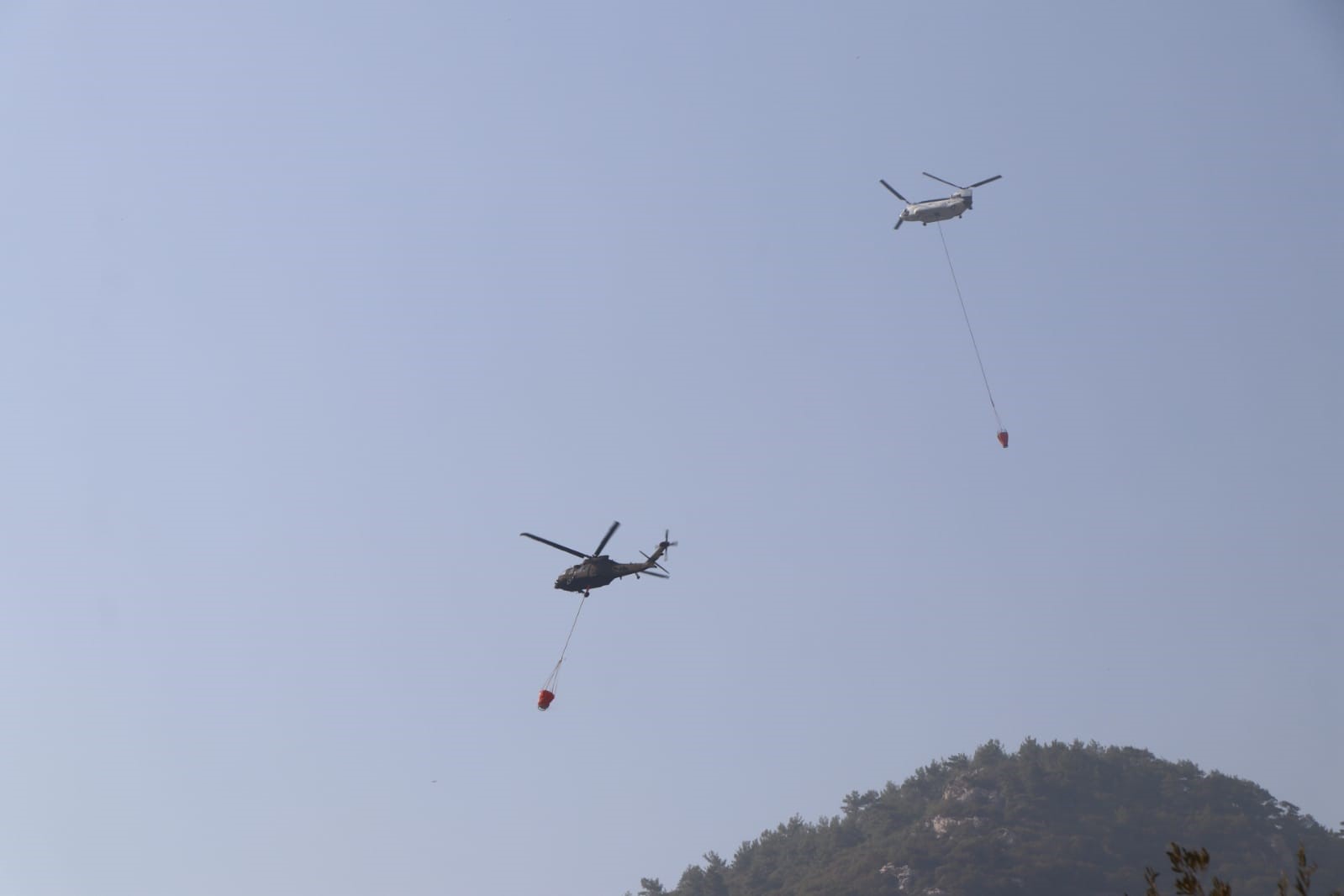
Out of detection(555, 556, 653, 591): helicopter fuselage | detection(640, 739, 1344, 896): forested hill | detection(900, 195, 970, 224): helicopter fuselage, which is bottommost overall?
detection(555, 556, 653, 591): helicopter fuselage

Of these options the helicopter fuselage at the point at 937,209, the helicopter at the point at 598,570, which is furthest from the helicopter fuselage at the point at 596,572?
the helicopter fuselage at the point at 937,209

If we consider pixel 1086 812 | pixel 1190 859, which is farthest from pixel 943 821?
pixel 1190 859

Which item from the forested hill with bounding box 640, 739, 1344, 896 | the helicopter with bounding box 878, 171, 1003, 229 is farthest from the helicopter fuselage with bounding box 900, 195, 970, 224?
the forested hill with bounding box 640, 739, 1344, 896

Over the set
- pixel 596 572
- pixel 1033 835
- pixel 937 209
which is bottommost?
pixel 596 572

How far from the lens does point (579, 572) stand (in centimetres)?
5016

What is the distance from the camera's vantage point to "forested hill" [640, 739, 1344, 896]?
106 metres

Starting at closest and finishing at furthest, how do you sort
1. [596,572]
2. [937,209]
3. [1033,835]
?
[596,572] → [937,209] → [1033,835]

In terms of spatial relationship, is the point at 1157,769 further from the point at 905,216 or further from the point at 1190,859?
the point at 1190,859

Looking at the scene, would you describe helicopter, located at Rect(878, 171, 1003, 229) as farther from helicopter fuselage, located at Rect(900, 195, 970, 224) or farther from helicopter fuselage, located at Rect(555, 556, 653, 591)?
helicopter fuselage, located at Rect(555, 556, 653, 591)

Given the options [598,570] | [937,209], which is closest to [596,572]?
[598,570]

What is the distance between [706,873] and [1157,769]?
46.1 m

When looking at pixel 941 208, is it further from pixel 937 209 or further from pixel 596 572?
pixel 596 572

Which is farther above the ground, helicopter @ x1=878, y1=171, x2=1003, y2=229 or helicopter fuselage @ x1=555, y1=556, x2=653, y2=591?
helicopter @ x1=878, y1=171, x2=1003, y2=229

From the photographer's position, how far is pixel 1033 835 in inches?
4419
